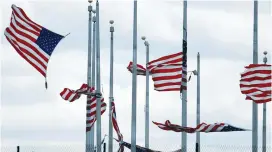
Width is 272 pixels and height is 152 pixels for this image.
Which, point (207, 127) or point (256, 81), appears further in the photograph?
point (207, 127)

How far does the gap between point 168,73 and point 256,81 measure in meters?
4.07

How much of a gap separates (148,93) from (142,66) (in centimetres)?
373

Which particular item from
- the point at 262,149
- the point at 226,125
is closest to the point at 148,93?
the point at 262,149

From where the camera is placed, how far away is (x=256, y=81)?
53.4 meters

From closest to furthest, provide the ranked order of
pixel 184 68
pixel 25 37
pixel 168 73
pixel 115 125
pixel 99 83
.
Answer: pixel 25 37, pixel 168 73, pixel 184 68, pixel 99 83, pixel 115 125

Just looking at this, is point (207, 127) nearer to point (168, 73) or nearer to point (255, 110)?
point (255, 110)

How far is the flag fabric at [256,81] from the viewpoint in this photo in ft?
174

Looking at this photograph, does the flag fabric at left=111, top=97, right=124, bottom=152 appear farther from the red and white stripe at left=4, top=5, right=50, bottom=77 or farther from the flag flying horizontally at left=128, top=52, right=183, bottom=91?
the red and white stripe at left=4, top=5, right=50, bottom=77

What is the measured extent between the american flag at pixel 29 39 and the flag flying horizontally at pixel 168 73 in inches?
214

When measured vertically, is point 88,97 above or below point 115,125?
above

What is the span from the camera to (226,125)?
5331cm

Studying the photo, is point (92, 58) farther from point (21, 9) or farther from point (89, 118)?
point (21, 9)

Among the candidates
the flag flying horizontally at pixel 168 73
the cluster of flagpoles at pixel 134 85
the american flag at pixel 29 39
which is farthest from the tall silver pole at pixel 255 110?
the american flag at pixel 29 39

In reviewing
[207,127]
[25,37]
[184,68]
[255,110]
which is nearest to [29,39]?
[25,37]
